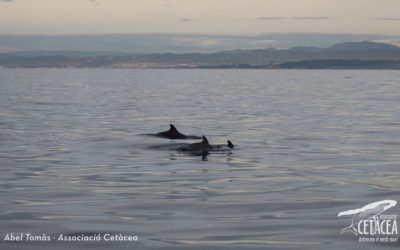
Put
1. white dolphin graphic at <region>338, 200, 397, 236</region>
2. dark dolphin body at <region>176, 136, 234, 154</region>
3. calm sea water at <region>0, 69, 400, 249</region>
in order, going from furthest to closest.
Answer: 1. dark dolphin body at <region>176, 136, 234, 154</region>
2. white dolphin graphic at <region>338, 200, 397, 236</region>
3. calm sea water at <region>0, 69, 400, 249</region>

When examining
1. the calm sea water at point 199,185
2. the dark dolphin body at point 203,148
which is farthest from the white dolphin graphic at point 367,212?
the dark dolphin body at point 203,148

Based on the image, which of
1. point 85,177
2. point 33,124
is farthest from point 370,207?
point 33,124

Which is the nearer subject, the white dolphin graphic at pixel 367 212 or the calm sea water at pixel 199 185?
the calm sea water at pixel 199 185

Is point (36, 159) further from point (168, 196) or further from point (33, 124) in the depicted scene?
point (33, 124)

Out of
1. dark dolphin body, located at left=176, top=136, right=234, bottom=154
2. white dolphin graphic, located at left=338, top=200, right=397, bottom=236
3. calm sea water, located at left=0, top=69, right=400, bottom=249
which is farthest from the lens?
dark dolphin body, located at left=176, top=136, right=234, bottom=154

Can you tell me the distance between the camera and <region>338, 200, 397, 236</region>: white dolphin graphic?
1219 cm

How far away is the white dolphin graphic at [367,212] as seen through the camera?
40.0 feet

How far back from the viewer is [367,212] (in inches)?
517

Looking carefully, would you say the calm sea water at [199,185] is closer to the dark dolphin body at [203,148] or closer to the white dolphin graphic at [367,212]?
the white dolphin graphic at [367,212]

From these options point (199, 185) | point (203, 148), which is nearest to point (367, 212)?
Result: point (199, 185)

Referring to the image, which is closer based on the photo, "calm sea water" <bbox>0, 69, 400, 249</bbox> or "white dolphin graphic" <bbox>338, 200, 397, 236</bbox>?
"calm sea water" <bbox>0, 69, 400, 249</bbox>

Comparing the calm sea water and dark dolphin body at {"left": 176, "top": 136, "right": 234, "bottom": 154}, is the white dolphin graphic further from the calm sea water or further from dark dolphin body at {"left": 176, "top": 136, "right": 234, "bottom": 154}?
dark dolphin body at {"left": 176, "top": 136, "right": 234, "bottom": 154}

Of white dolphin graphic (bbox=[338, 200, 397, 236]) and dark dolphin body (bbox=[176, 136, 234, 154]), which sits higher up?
white dolphin graphic (bbox=[338, 200, 397, 236])

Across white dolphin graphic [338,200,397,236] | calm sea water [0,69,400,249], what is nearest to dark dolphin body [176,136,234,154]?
calm sea water [0,69,400,249]
